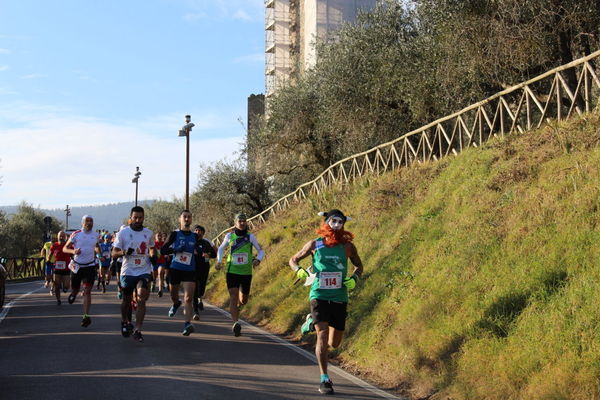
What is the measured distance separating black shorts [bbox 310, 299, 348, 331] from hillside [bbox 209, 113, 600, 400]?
105cm

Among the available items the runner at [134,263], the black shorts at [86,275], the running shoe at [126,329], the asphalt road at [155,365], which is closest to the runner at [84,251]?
the black shorts at [86,275]

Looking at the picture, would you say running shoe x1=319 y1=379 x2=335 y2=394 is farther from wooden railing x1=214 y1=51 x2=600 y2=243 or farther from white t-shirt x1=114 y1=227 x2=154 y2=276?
wooden railing x1=214 y1=51 x2=600 y2=243

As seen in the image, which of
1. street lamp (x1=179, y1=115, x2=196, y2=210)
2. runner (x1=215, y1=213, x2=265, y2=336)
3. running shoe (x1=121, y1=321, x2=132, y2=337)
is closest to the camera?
running shoe (x1=121, y1=321, x2=132, y2=337)

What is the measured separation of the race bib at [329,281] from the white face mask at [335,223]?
20.3 inches

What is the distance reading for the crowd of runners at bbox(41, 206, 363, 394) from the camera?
8.32 metres

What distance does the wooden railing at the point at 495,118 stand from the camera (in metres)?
13.9

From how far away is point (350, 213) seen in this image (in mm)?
19281

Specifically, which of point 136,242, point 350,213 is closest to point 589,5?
point 350,213

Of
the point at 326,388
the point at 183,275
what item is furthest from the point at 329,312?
the point at 183,275

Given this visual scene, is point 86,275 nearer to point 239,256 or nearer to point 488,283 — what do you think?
point 239,256

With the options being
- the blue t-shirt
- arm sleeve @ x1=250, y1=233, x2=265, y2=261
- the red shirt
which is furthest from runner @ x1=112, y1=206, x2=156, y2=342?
the red shirt

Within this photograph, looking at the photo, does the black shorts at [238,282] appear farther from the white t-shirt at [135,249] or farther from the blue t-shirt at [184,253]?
the white t-shirt at [135,249]

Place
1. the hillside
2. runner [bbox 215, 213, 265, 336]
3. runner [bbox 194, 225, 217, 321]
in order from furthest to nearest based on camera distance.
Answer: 1. runner [bbox 194, 225, 217, 321]
2. runner [bbox 215, 213, 265, 336]
3. the hillside

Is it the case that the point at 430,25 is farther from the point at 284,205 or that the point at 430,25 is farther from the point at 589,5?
the point at 284,205
